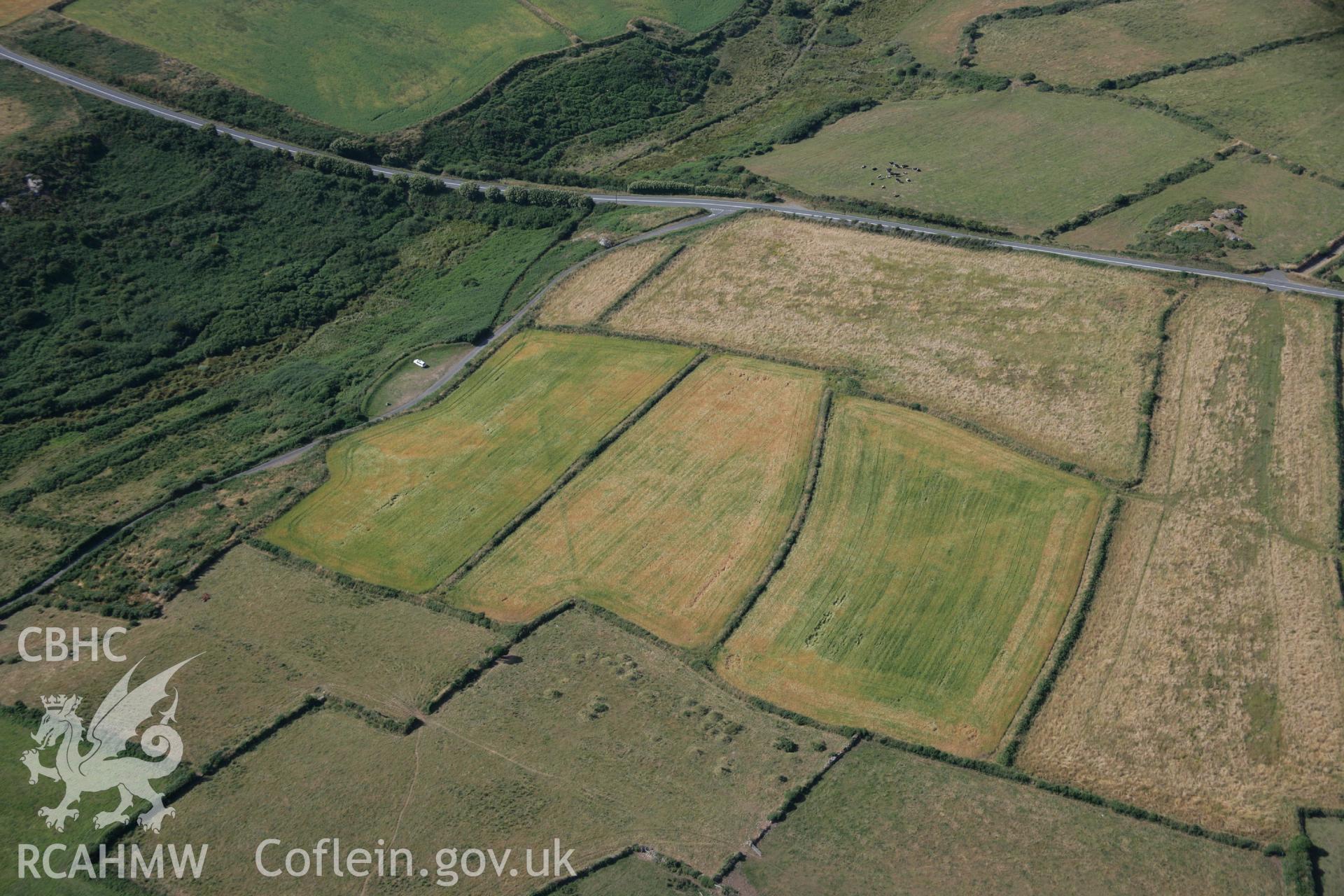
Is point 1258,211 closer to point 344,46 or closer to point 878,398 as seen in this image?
point 878,398


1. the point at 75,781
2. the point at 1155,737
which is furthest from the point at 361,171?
the point at 1155,737

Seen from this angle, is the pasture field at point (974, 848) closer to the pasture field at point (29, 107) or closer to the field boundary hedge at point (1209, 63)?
the field boundary hedge at point (1209, 63)

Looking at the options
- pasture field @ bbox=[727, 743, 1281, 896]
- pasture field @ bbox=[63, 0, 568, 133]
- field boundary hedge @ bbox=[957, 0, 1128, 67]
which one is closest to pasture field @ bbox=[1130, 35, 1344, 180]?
field boundary hedge @ bbox=[957, 0, 1128, 67]

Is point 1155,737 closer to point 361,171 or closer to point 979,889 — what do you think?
point 979,889

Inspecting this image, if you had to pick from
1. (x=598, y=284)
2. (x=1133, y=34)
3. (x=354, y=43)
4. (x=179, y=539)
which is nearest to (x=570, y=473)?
(x=598, y=284)

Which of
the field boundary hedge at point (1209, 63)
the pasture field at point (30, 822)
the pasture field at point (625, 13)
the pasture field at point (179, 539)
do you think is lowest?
the pasture field at point (30, 822)

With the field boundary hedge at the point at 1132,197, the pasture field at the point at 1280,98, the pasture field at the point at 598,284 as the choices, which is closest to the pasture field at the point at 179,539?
the pasture field at the point at 598,284
